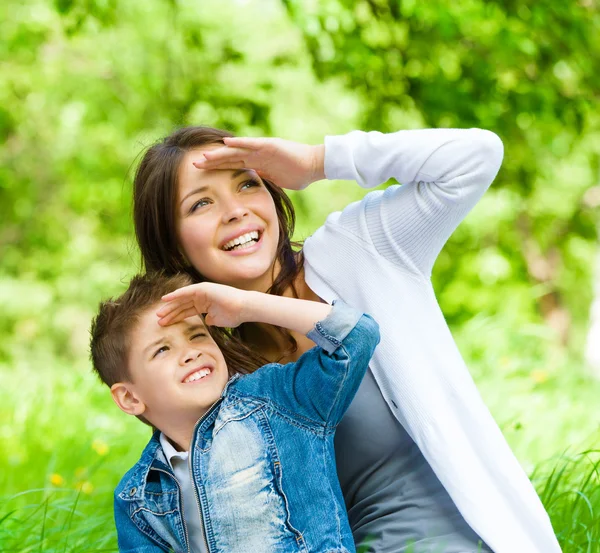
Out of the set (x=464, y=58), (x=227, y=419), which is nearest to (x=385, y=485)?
(x=227, y=419)

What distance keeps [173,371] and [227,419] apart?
0.18m

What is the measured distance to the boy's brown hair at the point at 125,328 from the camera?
2.15 metres

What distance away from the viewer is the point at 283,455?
1959 millimetres

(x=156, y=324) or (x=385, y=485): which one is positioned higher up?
(x=156, y=324)

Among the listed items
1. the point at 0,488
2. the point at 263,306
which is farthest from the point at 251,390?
the point at 0,488

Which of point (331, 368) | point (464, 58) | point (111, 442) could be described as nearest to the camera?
point (331, 368)

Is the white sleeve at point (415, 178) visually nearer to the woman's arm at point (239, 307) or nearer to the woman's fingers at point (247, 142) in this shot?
the woman's fingers at point (247, 142)

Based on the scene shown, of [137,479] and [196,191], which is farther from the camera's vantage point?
[196,191]

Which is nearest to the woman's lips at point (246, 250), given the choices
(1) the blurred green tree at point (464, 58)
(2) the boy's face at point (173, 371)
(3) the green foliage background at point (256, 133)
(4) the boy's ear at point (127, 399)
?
(2) the boy's face at point (173, 371)

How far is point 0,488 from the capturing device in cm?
368

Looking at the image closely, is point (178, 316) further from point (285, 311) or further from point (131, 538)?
point (131, 538)

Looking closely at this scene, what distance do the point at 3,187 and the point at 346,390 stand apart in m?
8.11

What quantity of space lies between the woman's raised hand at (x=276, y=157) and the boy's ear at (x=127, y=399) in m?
0.61

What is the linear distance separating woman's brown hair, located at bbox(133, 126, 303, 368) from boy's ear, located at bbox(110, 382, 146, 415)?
36 cm
